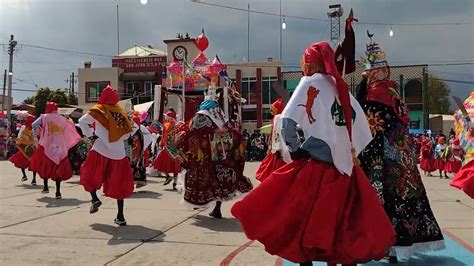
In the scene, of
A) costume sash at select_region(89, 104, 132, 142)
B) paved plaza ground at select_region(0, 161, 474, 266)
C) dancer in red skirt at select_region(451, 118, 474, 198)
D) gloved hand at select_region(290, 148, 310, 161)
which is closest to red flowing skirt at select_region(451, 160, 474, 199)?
dancer in red skirt at select_region(451, 118, 474, 198)

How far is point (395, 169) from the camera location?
4898mm

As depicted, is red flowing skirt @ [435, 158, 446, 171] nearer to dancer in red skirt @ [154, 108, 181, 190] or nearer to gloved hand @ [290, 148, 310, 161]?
dancer in red skirt @ [154, 108, 181, 190]

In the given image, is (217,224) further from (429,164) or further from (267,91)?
(267,91)

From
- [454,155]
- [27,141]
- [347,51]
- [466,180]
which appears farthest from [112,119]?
[27,141]

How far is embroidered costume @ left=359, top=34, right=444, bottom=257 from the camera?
479 centimetres

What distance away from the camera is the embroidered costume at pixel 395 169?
4793mm

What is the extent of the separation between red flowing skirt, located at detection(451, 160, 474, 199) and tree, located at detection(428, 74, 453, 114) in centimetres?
5847

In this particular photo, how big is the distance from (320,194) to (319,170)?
20 centimetres

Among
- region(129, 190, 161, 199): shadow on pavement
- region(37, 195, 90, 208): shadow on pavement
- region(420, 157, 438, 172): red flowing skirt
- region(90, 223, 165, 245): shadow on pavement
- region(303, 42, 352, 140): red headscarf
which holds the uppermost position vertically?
region(303, 42, 352, 140): red headscarf

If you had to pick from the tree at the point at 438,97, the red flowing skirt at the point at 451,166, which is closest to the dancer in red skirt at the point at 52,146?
the red flowing skirt at the point at 451,166

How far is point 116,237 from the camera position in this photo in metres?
6.22

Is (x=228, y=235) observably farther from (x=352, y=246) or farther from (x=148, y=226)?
(x=352, y=246)

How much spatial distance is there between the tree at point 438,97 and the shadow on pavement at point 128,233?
59899 millimetres

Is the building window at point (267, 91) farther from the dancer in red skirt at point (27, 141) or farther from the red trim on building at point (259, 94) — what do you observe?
the dancer in red skirt at point (27, 141)
